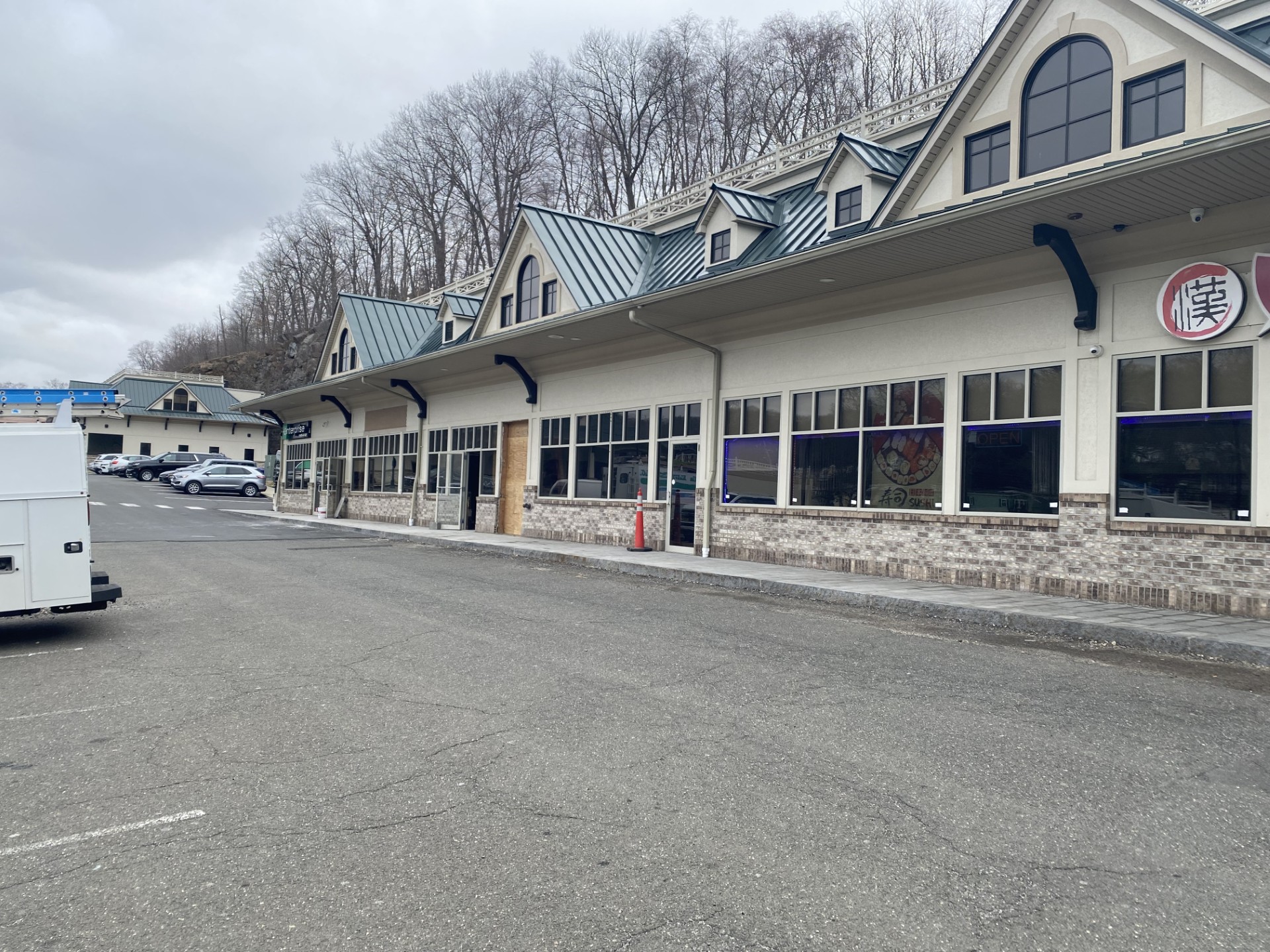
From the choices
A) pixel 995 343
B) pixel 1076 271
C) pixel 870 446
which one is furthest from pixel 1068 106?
pixel 870 446

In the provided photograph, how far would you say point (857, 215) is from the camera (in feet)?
51.4

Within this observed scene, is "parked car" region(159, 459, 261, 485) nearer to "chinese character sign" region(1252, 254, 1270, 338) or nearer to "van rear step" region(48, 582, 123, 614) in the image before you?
"van rear step" region(48, 582, 123, 614)

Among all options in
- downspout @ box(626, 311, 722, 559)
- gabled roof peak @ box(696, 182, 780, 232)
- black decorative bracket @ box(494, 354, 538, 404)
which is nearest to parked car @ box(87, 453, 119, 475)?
black decorative bracket @ box(494, 354, 538, 404)

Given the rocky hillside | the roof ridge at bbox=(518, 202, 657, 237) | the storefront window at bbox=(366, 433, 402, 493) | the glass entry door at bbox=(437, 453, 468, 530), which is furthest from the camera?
the rocky hillside

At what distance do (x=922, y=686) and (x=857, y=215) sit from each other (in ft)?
36.2

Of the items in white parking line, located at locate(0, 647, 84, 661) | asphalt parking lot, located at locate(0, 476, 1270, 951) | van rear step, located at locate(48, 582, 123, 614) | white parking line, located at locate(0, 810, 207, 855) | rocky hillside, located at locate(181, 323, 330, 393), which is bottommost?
white parking line, located at locate(0, 647, 84, 661)

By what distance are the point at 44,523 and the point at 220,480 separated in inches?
1768

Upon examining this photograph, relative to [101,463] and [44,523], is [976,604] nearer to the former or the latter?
[44,523]

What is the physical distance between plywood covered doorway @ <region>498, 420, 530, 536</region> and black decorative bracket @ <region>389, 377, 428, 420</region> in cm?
496

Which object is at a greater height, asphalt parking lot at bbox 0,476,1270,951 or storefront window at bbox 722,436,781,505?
storefront window at bbox 722,436,781,505

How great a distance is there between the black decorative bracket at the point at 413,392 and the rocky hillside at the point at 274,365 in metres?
39.7

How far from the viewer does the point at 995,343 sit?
12.6 metres

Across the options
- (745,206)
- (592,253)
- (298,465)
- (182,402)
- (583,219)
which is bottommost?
(298,465)

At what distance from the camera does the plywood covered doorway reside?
23828 mm
